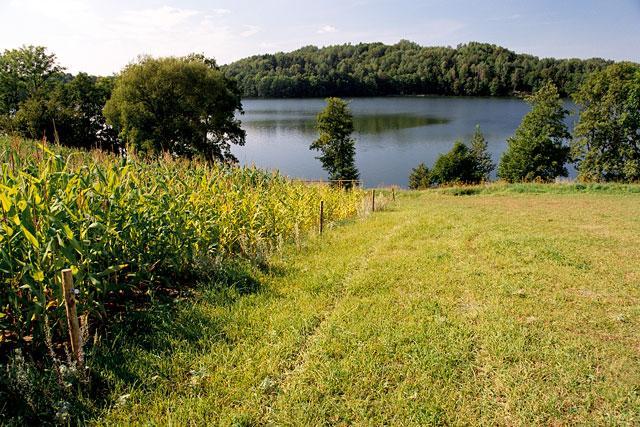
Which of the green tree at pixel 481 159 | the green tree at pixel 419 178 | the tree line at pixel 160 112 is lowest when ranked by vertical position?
the green tree at pixel 419 178

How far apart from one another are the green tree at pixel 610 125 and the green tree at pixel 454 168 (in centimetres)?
911

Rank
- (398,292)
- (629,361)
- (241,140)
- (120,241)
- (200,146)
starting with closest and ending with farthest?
(629,361) < (120,241) < (398,292) < (200,146) < (241,140)

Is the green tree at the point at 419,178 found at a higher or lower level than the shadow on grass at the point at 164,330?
lower

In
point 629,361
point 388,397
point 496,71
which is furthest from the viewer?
point 496,71

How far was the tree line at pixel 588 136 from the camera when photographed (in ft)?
104

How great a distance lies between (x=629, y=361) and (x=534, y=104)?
39.3 m

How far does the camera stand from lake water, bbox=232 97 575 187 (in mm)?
43875

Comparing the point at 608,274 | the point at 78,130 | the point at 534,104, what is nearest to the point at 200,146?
the point at 78,130

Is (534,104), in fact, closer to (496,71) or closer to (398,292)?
(398,292)

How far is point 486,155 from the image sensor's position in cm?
4469

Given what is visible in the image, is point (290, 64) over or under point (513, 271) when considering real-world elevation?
over

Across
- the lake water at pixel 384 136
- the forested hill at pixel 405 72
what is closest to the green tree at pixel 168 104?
the lake water at pixel 384 136

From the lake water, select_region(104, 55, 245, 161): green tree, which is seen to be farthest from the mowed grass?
select_region(104, 55, 245, 161): green tree

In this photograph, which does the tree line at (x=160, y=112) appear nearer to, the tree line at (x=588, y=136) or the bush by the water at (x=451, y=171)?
the bush by the water at (x=451, y=171)
